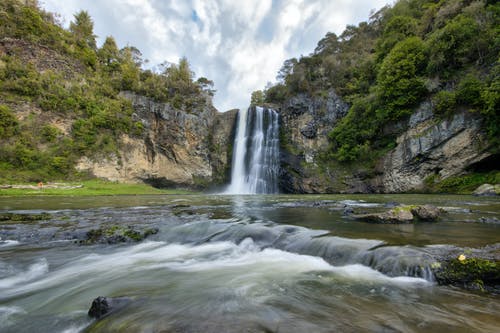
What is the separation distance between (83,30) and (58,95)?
959 inches

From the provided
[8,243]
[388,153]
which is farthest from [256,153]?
[8,243]

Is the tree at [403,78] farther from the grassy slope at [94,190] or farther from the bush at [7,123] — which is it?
the bush at [7,123]

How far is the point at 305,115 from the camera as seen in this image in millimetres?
35312

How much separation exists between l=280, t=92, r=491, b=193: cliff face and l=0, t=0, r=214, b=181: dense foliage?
18.1m

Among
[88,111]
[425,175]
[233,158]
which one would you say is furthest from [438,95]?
[88,111]

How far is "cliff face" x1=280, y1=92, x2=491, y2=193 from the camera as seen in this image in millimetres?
18672

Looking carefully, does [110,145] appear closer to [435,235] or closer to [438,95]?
[435,235]

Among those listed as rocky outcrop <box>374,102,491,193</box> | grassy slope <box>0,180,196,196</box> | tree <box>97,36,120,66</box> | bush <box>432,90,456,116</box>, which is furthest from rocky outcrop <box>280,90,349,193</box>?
tree <box>97,36,120,66</box>

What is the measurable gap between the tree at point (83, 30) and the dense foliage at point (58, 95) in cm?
28

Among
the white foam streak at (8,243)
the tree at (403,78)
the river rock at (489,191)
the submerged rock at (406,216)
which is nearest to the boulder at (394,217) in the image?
the submerged rock at (406,216)

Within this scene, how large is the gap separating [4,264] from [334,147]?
30.8 metres

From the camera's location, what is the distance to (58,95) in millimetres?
29844

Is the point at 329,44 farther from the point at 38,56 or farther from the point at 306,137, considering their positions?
the point at 38,56

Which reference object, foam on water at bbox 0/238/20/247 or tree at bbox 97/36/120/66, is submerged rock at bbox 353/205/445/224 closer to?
foam on water at bbox 0/238/20/247
